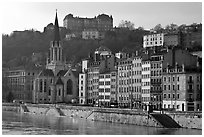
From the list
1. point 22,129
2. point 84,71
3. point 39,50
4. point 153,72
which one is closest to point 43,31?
point 39,50

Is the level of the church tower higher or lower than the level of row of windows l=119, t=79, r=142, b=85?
higher

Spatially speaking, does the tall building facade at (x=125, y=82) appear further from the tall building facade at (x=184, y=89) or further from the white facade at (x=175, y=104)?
the tall building facade at (x=184, y=89)

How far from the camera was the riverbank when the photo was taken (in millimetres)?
56344

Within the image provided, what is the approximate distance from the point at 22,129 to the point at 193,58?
1087 inches

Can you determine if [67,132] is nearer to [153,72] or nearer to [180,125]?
[180,125]

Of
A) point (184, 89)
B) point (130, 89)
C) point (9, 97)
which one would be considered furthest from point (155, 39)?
point (184, 89)

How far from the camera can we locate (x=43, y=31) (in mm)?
160375

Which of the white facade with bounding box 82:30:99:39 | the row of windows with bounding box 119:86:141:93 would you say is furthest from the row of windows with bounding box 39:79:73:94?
the white facade with bounding box 82:30:99:39

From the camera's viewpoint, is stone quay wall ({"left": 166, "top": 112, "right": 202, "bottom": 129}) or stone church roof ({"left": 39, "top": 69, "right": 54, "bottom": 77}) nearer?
stone quay wall ({"left": 166, "top": 112, "right": 202, "bottom": 129})

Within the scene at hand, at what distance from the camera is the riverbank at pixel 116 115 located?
56344 millimetres

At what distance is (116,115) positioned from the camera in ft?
220

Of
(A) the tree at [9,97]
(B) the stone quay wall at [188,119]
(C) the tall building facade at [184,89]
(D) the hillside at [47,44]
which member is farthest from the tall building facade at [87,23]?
(B) the stone quay wall at [188,119]

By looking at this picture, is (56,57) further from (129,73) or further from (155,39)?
(129,73)

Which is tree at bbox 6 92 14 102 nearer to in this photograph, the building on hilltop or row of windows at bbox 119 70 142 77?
row of windows at bbox 119 70 142 77
